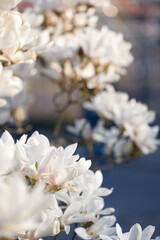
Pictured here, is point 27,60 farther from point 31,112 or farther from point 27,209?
point 31,112

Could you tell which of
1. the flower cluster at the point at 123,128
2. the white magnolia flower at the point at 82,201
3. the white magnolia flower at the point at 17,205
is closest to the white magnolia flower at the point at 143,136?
the flower cluster at the point at 123,128

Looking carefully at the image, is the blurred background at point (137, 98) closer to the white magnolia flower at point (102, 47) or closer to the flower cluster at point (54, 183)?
the white magnolia flower at point (102, 47)

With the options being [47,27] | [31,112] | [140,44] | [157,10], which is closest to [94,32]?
[47,27]

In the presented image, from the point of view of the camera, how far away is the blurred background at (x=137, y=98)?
1.49 metres

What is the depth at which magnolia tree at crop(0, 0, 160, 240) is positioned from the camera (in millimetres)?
453

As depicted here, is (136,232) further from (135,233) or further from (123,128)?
(123,128)

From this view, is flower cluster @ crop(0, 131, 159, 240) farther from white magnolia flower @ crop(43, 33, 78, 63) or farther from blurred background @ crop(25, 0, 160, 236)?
blurred background @ crop(25, 0, 160, 236)

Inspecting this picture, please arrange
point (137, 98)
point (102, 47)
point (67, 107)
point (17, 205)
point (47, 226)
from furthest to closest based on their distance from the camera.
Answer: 1. point (137, 98)
2. point (67, 107)
3. point (102, 47)
4. point (47, 226)
5. point (17, 205)

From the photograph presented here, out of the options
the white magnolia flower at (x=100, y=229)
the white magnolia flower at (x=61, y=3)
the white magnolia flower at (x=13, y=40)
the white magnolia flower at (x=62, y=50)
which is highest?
the white magnolia flower at (x=61, y=3)

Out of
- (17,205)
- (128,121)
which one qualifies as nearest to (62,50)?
(128,121)

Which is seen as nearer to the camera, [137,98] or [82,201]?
[82,201]

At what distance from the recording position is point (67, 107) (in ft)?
3.75

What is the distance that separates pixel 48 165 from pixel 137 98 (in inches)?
142

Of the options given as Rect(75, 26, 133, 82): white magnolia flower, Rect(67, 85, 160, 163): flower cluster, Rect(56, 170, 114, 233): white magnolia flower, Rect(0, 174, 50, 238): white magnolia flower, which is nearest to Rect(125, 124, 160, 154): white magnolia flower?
Rect(67, 85, 160, 163): flower cluster
